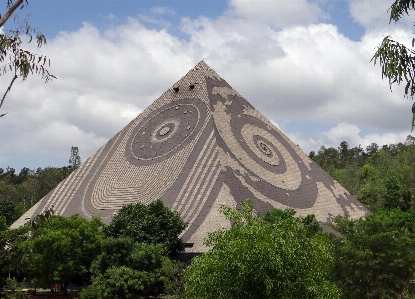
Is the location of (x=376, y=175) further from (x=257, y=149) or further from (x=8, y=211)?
(x=8, y=211)

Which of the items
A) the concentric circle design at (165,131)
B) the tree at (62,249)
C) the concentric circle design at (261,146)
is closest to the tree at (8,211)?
the concentric circle design at (165,131)

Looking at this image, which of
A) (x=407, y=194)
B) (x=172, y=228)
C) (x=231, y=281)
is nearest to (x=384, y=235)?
(x=231, y=281)

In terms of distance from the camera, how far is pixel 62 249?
2272cm

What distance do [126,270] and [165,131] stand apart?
44.7 feet

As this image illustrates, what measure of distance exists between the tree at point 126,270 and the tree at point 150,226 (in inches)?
36.3

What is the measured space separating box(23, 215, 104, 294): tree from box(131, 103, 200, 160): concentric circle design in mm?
8944

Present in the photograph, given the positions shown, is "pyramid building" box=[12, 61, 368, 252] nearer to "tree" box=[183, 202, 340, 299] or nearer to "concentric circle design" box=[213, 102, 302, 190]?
"concentric circle design" box=[213, 102, 302, 190]

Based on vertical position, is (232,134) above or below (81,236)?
above

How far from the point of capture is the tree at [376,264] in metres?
16.8

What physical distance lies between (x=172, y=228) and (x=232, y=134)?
9399mm

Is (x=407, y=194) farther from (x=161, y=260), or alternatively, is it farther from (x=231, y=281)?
(x=231, y=281)

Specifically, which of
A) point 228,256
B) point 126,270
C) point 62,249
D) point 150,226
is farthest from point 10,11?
point 150,226

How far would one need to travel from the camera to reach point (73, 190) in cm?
3178

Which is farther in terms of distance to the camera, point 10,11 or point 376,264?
point 376,264
